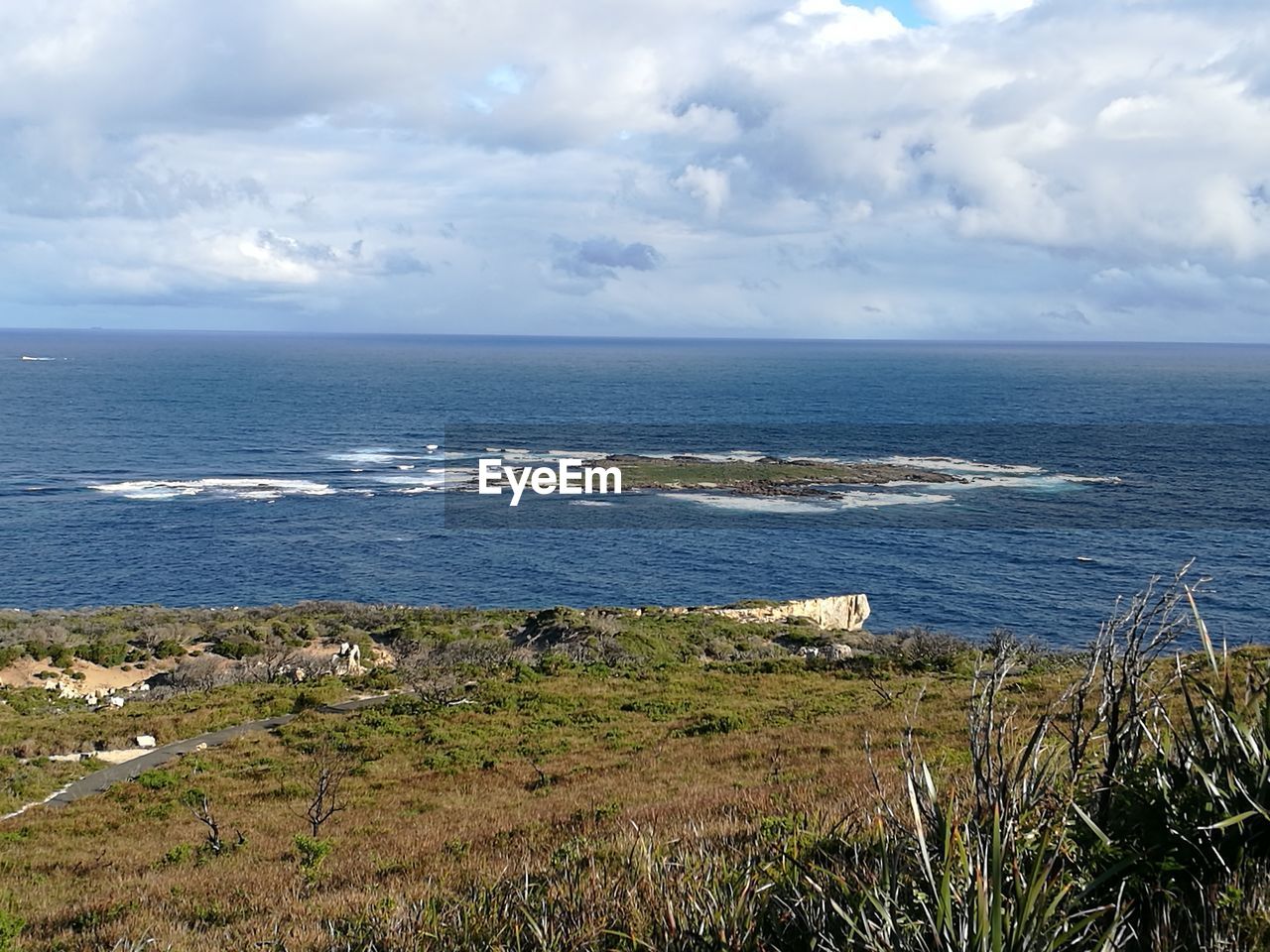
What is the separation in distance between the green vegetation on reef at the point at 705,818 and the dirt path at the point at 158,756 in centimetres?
72

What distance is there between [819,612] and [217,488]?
52.5 metres

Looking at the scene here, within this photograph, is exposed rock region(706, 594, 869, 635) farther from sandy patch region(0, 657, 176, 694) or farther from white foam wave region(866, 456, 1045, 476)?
white foam wave region(866, 456, 1045, 476)

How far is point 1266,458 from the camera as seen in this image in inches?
3812

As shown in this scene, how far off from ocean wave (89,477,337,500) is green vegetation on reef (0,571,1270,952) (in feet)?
157

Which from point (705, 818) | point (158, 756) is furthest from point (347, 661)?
point (705, 818)

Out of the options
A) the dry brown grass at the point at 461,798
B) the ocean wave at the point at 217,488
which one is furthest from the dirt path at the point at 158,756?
the ocean wave at the point at 217,488

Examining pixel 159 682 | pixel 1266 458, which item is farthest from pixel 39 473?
pixel 1266 458

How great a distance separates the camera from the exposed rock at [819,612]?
156 ft

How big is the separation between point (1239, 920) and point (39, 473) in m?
94.9

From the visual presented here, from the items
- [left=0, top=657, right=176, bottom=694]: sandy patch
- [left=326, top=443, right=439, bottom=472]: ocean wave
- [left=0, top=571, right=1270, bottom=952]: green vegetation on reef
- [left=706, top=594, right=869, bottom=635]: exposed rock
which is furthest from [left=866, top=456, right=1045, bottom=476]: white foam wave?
[left=0, top=657, right=176, bottom=694]: sandy patch

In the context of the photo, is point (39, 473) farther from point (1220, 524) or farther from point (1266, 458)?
point (1266, 458)

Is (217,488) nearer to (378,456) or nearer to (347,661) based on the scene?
(378,456)

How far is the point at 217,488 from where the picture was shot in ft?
257

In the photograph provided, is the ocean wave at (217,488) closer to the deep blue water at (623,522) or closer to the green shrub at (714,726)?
the deep blue water at (623,522)
